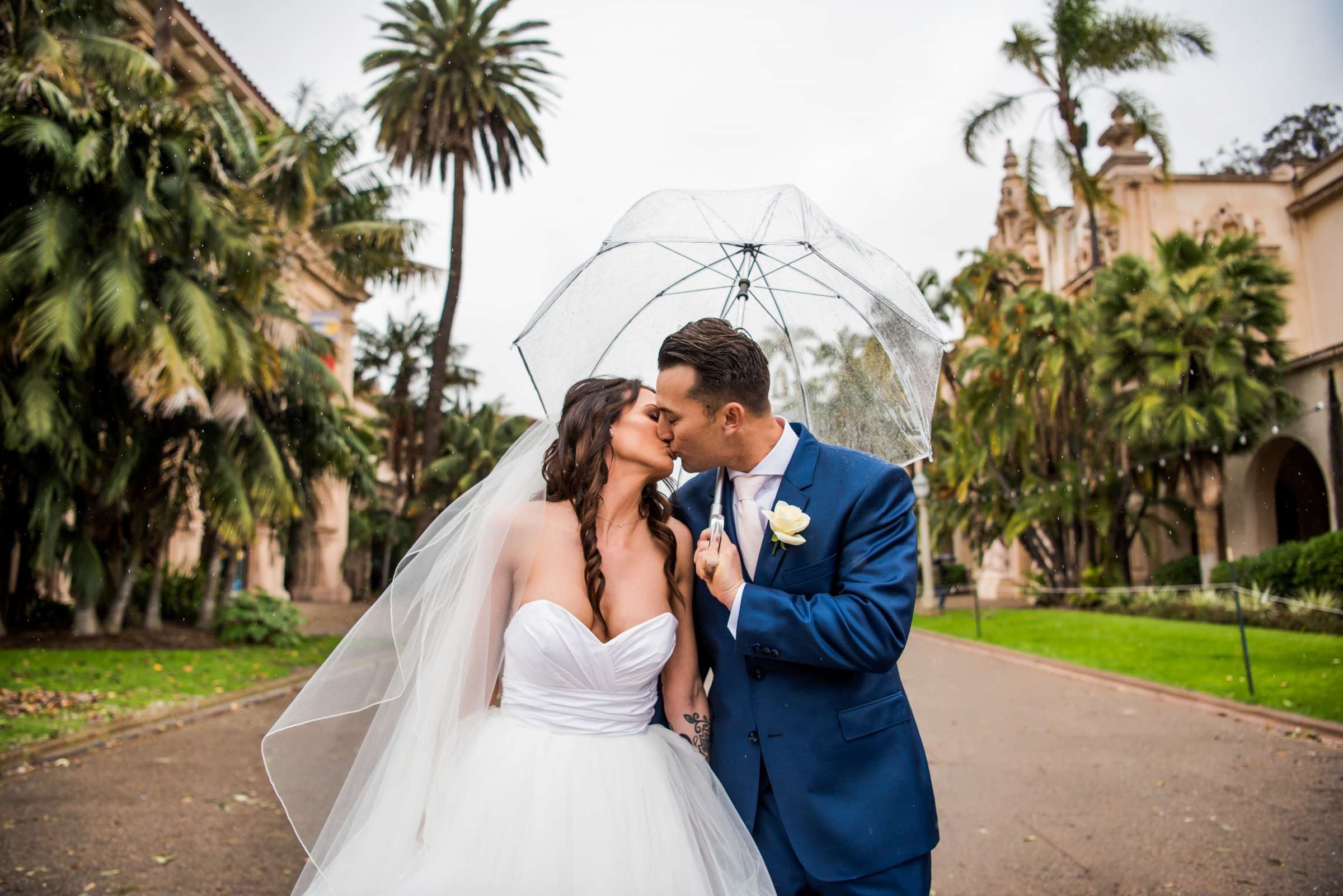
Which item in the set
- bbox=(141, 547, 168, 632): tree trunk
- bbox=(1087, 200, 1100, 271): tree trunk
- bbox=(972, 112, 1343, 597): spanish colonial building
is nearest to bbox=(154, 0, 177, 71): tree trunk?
bbox=(141, 547, 168, 632): tree trunk

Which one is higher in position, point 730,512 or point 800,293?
point 800,293

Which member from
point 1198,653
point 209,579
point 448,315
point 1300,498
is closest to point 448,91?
point 448,315

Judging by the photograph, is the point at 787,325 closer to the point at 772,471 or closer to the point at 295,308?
the point at 772,471

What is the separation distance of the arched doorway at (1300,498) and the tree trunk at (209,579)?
2645 cm

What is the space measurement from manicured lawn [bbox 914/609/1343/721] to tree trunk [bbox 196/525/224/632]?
1661 centimetres

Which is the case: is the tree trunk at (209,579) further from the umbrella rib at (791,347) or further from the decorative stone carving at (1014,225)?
the decorative stone carving at (1014,225)

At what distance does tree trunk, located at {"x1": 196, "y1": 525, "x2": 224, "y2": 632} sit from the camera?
64.8ft

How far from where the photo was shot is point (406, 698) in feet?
9.41

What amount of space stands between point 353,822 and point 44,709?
968cm

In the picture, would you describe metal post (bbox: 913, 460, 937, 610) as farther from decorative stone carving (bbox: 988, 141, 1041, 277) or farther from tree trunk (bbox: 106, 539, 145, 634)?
tree trunk (bbox: 106, 539, 145, 634)

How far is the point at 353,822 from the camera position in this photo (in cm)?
273

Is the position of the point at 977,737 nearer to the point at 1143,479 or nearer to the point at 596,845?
the point at 596,845

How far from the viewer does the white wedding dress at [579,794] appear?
247 cm

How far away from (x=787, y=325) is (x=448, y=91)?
1975cm
